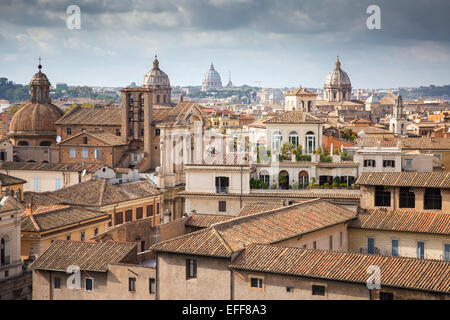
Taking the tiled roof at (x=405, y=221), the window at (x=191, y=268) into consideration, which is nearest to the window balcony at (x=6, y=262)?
the window at (x=191, y=268)

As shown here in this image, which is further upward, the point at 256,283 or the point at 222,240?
the point at 222,240

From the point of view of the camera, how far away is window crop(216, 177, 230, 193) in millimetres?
35594

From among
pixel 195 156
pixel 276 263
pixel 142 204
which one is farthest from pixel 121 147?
pixel 276 263

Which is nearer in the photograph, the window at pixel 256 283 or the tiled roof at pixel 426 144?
the window at pixel 256 283

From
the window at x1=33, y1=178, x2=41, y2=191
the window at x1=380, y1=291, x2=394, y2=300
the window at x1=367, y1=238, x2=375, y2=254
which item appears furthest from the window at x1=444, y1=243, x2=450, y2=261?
the window at x1=33, y1=178, x2=41, y2=191

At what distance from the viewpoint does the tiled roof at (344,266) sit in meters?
18.4

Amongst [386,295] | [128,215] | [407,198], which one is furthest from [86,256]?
[128,215]

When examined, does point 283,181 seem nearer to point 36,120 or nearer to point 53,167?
point 53,167

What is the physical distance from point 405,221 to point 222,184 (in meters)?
10.5

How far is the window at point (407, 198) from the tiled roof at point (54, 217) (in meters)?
12.5

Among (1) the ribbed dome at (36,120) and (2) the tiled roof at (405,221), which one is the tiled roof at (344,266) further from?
(1) the ribbed dome at (36,120)

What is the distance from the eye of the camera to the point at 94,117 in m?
51.4

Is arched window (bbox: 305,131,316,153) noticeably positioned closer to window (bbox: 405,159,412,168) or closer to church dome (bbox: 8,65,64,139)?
window (bbox: 405,159,412,168)

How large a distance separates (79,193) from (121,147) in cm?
1104
